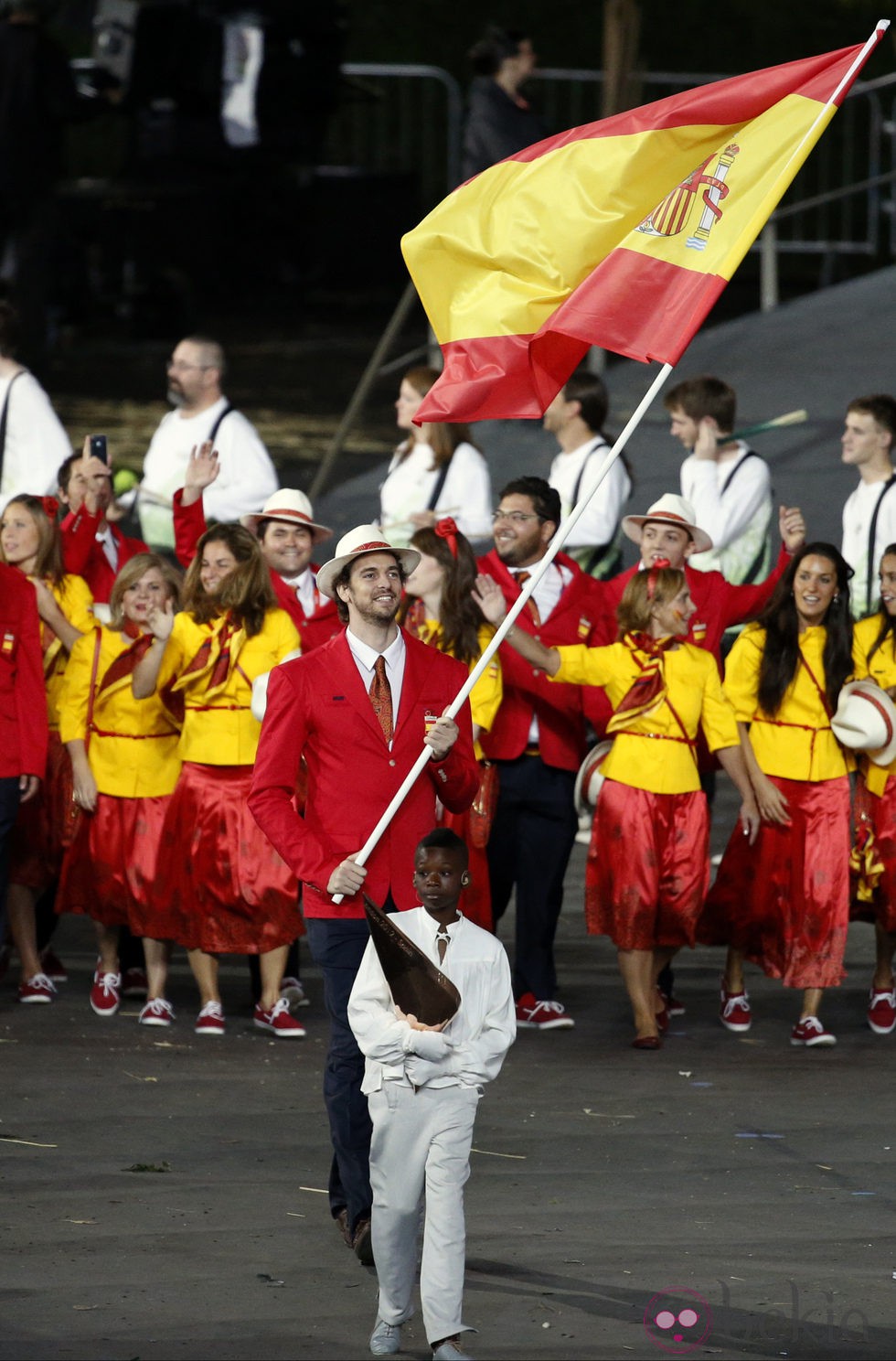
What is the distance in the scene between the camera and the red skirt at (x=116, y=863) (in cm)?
901

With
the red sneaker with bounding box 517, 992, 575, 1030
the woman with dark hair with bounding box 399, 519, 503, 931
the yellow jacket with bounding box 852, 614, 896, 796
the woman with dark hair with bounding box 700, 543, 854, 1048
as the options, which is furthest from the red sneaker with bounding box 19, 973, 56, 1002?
the yellow jacket with bounding box 852, 614, 896, 796

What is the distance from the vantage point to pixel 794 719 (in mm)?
8953

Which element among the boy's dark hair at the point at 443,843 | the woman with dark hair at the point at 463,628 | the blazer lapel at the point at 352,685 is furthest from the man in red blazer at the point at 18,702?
the boy's dark hair at the point at 443,843

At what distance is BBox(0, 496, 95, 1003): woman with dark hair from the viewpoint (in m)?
9.32

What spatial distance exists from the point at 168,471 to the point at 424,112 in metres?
14.9

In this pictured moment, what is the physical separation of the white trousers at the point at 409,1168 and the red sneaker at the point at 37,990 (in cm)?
358

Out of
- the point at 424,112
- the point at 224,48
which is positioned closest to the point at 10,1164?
the point at 224,48

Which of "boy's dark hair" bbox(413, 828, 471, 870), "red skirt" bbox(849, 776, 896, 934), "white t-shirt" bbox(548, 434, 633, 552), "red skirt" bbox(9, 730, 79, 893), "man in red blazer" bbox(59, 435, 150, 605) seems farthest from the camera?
"white t-shirt" bbox(548, 434, 633, 552)

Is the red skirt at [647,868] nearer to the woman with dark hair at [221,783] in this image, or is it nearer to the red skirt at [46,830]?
the woman with dark hair at [221,783]

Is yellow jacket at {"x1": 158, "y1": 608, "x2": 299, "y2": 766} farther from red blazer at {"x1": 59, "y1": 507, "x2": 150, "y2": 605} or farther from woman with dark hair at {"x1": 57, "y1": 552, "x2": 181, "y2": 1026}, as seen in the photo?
red blazer at {"x1": 59, "y1": 507, "x2": 150, "y2": 605}

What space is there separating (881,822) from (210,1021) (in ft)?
8.47

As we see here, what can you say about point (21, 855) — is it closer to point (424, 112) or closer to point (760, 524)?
point (760, 524)

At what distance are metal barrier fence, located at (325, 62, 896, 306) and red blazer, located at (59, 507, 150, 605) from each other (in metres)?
11.7

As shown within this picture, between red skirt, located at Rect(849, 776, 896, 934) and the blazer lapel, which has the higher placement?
the blazer lapel
